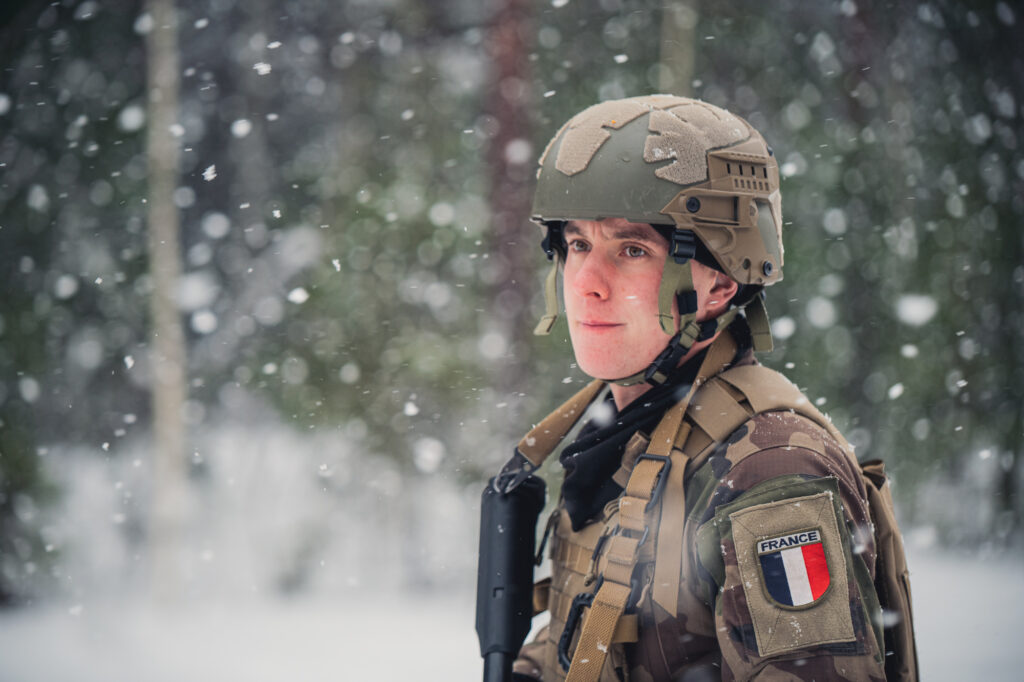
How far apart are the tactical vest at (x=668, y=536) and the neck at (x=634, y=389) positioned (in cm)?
9

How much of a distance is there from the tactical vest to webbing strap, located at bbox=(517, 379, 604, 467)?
0.37m

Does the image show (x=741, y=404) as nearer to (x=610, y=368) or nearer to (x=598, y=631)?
(x=610, y=368)

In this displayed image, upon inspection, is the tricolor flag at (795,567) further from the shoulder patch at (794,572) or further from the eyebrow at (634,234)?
the eyebrow at (634,234)

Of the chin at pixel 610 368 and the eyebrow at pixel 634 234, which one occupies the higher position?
the eyebrow at pixel 634 234

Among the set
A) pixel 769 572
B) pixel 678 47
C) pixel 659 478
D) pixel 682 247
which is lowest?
pixel 769 572

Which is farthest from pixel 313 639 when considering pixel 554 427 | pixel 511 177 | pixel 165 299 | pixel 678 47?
pixel 678 47

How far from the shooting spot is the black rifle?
2.05m

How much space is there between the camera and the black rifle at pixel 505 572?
205 centimetres

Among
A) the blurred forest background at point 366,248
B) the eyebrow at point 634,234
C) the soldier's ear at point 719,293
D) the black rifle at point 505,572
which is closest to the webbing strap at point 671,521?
the soldier's ear at point 719,293

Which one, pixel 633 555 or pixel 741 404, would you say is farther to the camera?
pixel 741 404

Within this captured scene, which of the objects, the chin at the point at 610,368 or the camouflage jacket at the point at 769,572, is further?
the chin at the point at 610,368

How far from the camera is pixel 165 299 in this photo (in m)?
6.20

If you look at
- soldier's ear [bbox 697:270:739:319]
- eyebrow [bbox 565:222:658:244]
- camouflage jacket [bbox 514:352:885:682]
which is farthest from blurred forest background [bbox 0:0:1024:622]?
camouflage jacket [bbox 514:352:885:682]

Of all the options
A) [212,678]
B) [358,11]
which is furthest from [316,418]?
[358,11]
